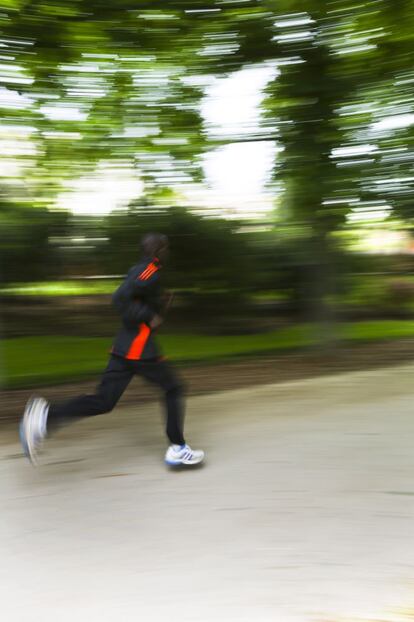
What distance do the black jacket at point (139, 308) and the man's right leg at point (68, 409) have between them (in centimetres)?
13

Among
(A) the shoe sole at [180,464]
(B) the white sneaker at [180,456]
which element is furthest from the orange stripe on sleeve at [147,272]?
(A) the shoe sole at [180,464]

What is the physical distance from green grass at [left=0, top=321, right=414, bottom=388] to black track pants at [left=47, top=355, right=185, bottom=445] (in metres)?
3.28

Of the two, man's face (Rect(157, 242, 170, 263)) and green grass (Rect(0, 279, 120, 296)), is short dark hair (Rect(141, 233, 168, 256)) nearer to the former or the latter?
man's face (Rect(157, 242, 170, 263))

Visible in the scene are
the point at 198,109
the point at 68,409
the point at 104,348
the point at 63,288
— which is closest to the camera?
the point at 68,409

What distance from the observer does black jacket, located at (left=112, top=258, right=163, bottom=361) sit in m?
4.08

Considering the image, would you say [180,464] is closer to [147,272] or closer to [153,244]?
[147,272]

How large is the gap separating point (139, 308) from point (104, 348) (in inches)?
243

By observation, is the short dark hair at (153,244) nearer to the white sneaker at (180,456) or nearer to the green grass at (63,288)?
the white sneaker at (180,456)

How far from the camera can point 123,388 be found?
4227 millimetres

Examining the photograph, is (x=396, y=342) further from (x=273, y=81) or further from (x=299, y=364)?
(x=273, y=81)

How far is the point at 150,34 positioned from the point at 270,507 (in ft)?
23.1

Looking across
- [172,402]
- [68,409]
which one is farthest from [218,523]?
[68,409]

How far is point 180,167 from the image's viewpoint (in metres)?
9.84

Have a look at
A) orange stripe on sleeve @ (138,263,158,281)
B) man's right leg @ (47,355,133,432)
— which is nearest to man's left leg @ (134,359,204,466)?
man's right leg @ (47,355,133,432)
